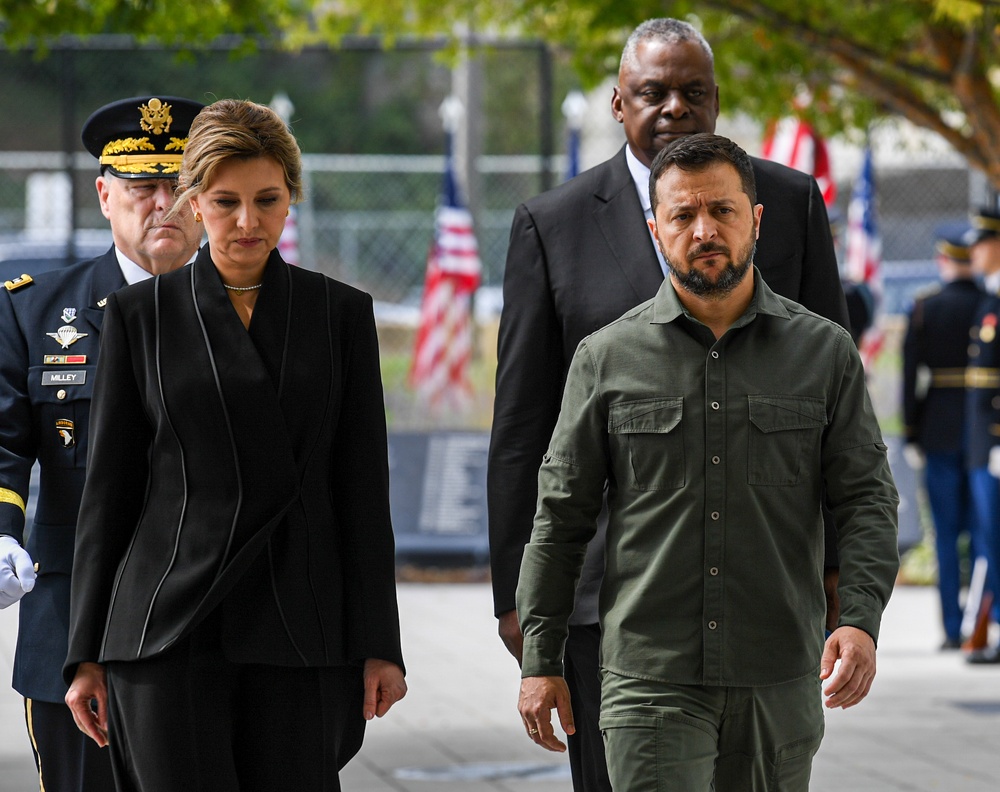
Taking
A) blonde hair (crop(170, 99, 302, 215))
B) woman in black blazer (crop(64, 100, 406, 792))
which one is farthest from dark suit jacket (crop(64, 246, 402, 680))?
blonde hair (crop(170, 99, 302, 215))

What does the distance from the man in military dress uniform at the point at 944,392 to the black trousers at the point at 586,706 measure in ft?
20.4

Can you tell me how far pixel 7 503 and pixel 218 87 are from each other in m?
28.2

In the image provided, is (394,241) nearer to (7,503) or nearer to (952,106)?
(952,106)

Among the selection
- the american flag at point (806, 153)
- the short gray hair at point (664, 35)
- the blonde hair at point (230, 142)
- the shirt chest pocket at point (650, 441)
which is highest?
the american flag at point (806, 153)

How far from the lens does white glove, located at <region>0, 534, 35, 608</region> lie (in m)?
3.49

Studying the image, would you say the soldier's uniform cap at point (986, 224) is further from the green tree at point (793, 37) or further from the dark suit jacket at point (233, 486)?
the dark suit jacket at point (233, 486)

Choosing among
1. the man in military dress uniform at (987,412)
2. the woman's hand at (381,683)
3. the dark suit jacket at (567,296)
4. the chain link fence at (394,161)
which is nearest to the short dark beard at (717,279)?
the dark suit jacket at (567,296)

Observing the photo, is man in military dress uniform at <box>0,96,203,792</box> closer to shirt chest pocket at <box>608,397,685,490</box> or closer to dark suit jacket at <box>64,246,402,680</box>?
dark suit jacket at <box>64,246,402,680</box>

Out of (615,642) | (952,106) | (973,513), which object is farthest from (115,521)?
(952,106)

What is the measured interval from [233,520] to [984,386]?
6878 millimetres

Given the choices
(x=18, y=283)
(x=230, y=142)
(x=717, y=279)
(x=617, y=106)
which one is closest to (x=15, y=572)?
(x=18, y=283)

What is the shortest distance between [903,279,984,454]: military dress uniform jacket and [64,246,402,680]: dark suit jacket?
707 cm

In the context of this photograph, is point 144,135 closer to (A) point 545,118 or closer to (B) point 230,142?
(B) point 230,142

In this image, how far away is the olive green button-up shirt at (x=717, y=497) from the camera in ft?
10.5
